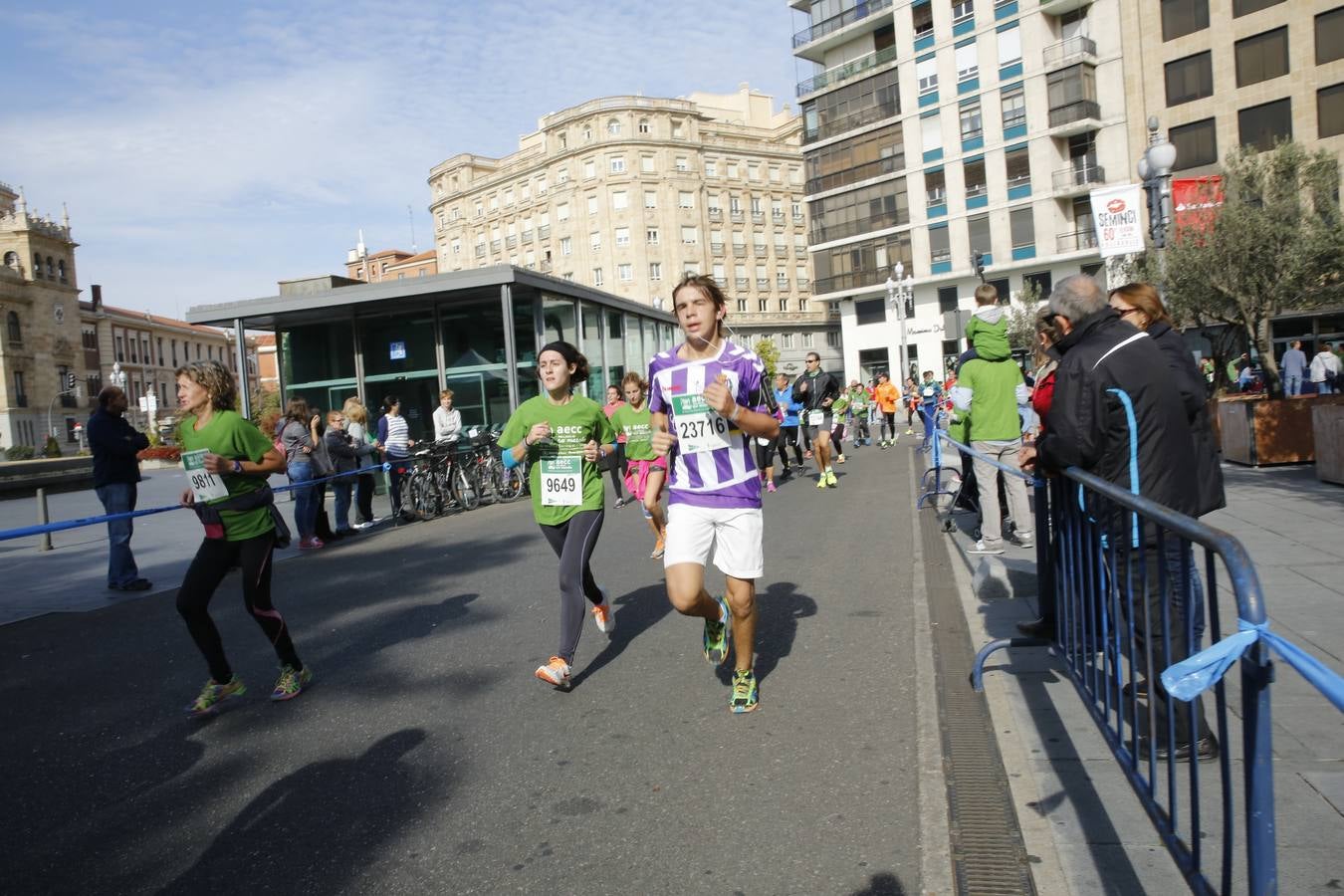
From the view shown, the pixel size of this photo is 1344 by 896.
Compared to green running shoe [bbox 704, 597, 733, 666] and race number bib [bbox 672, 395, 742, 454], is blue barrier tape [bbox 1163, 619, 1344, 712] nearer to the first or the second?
race number bib [bbox 672, 395, 742, 454]

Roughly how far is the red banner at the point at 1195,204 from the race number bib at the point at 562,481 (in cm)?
1553

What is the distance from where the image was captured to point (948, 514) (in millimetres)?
9664

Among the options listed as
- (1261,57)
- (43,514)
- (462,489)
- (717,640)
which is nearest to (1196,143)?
(1261,57)

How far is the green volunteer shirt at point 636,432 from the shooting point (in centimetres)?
1016

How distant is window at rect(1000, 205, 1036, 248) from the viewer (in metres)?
46.2

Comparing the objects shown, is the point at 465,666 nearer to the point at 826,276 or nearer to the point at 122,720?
the point at 122,720

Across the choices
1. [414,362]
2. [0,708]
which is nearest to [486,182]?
[414,362]

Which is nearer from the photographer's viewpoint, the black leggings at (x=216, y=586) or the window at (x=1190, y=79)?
the black leggings at (x=216, y=586)

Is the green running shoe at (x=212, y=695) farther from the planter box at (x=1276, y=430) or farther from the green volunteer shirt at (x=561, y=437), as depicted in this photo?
the planter box at (x=1276, y=430)

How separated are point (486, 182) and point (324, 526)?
249 feet

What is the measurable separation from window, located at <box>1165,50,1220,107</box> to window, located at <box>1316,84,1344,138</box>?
347 cm

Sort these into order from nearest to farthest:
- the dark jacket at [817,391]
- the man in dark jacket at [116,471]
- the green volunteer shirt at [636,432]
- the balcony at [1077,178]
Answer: the man in dark jacket at [116,471] < the green volunteer shirt at [636,432] < the dark jacket at [817,391] < the balcony at [1077,178]

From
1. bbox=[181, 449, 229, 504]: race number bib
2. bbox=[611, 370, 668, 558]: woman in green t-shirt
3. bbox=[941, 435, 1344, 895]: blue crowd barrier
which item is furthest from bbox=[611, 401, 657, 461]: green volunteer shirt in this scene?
bbox=[941, 435, 1344, 895]: blue crowd barrier

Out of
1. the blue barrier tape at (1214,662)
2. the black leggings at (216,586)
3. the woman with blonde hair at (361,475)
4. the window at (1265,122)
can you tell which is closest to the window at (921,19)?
the window at (1265,122)
